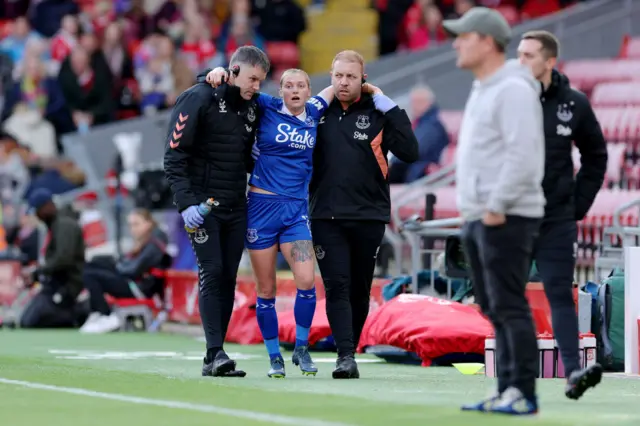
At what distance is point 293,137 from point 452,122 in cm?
1023

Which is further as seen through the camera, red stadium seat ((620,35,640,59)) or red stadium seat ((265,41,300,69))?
red stadium seat ((265,41,300,69))

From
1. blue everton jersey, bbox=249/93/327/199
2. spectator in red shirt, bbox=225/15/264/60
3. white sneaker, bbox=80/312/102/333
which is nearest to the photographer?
blue everton jersey, bbox=249/93/327/199

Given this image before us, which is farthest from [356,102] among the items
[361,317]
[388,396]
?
[388,396]

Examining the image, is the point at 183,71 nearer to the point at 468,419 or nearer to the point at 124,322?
the point at 124,322

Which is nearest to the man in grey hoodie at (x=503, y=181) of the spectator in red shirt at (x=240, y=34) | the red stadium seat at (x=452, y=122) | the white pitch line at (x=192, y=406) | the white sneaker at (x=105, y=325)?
the white pitch line at (x=192, y=406)

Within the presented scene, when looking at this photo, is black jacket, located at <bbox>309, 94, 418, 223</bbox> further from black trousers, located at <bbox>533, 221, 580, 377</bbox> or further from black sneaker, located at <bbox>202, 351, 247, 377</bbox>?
black trousers, located at <bbox>533, 221, 580, 377</bbox>


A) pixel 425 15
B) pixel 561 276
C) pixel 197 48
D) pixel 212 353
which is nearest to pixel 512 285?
pixel 561 276

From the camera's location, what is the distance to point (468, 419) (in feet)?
23.1

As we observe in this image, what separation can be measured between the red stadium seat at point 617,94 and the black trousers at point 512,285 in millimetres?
11823

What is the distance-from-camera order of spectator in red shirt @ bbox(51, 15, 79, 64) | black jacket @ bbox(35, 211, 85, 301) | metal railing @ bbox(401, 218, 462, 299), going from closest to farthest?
metal railing @ bbox(401, 218, 462, 299)
black jacket @ bbox(35, 211, 85, 301)
spectator in red shirt @ bbox(51, 15, 79, 64)

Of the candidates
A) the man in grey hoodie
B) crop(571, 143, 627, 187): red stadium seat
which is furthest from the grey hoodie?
crop(571, 143, 627, 187): red stadium seat

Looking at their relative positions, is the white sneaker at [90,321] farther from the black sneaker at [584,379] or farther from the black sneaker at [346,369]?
the black sneaker at [584,379]

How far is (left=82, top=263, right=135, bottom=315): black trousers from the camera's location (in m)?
17.1

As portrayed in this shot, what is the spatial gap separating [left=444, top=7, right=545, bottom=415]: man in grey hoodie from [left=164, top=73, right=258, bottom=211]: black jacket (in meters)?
2.82
